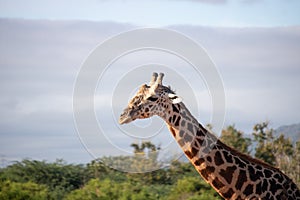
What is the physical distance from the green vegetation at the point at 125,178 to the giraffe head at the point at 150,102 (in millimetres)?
2768

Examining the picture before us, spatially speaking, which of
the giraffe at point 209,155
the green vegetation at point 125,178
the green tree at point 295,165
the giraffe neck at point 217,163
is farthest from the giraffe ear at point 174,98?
the green tree at point 295,165

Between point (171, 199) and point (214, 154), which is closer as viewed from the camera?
point (214, 154)

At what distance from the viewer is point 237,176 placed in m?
8.87

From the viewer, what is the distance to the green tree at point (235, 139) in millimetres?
29438

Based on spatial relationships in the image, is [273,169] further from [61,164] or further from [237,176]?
[61,164]

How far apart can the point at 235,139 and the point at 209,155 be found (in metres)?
21.4

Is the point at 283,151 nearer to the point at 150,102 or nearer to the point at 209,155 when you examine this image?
the point at 209,155

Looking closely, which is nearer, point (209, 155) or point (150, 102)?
point (150, 102)

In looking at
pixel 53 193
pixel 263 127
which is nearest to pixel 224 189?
pixel 53 193

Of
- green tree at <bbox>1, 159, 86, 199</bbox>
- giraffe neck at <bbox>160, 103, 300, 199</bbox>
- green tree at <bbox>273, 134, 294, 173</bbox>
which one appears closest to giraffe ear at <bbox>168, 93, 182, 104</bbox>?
giraffe neck at <bbox>160, 103, 300, 199</bbox>

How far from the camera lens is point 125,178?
25.3m

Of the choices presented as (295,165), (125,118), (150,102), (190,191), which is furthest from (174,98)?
(295,165)

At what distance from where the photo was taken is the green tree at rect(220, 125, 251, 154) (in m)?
29.4

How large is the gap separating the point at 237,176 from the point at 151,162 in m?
1.35
